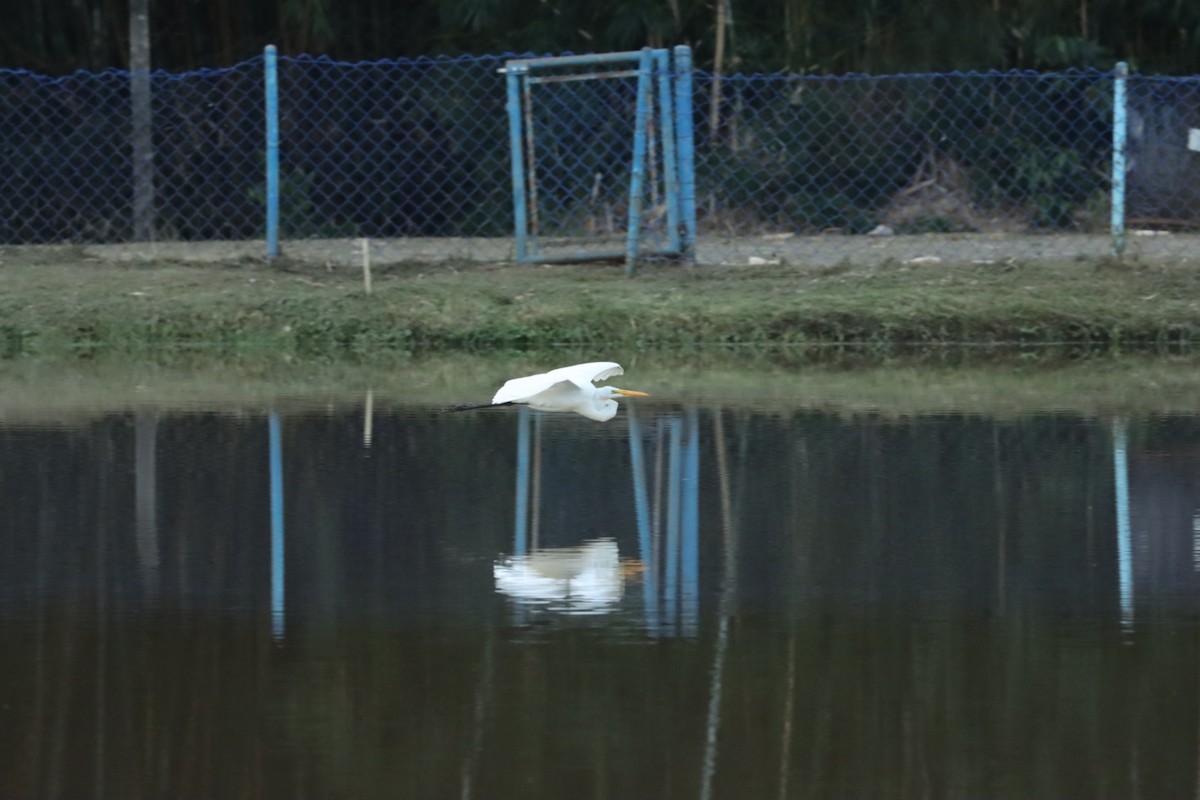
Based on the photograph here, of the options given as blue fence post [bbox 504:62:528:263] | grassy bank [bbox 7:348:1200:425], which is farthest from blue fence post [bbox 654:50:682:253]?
grassy bank [bbox 7:348:1200:425]

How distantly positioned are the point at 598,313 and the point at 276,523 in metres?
4.61

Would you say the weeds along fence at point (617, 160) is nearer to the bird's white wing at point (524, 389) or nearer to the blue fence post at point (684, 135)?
the blue fence post at point (684, 135)

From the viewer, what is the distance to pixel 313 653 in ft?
14.5

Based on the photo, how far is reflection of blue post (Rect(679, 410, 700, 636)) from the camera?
191 inches

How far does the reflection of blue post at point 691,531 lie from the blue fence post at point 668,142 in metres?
3.79

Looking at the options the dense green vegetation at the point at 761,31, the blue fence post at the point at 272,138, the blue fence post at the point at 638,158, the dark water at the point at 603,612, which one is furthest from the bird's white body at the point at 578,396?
the dense green vegetation at the point at 761,31

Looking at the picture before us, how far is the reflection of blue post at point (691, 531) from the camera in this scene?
4852mm

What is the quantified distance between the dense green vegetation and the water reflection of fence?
6.79 meters

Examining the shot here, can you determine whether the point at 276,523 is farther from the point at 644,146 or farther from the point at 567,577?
the point at 644,146

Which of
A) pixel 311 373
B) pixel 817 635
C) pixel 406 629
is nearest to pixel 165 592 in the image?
pixel 406 629

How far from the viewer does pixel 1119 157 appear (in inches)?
452

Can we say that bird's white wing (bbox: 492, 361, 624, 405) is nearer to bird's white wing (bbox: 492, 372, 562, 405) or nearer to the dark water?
bird's white wing (bbox: 492, 372, 562, 405)

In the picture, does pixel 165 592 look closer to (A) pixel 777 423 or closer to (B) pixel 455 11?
(A) pixel 777 423

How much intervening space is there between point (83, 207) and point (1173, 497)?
982cm
